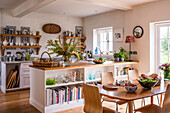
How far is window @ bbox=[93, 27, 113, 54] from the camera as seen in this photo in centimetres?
663

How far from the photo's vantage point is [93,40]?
717 cm

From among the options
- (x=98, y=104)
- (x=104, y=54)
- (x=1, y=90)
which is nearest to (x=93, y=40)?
(x=104, y=54)

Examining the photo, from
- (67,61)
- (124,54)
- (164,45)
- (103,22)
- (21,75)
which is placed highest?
(103,22)

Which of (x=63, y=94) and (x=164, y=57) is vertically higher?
(x=164, y=57)

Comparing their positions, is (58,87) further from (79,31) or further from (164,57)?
(79,31)

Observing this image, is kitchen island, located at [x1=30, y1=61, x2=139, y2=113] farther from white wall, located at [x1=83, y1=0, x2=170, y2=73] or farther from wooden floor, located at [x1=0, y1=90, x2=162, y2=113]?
white wall, located at [x1=83, y1=0, x2=170, y2=73]

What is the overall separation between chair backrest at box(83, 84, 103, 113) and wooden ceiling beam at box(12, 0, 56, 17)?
101 inches

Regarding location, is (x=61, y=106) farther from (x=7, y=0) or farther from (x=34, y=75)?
(x=7, y=0)

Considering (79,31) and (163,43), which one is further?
(79,31)

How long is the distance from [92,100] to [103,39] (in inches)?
187

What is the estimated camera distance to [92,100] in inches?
93.3

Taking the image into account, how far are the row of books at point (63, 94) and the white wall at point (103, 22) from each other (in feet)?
8.67

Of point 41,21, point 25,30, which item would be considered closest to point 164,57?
point 41,21

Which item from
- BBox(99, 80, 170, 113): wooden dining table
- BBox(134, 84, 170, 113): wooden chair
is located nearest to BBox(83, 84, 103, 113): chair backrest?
BBox(99, 80, 170, 113): wooden dining table
